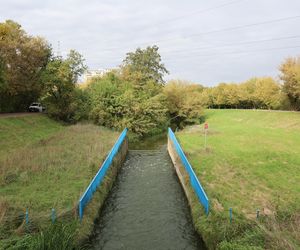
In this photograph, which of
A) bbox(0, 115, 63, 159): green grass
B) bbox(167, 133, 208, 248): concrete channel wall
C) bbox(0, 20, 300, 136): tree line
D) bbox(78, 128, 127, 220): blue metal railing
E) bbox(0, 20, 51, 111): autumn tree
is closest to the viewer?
bbox(78, 128, 127, 220): blue metal railing

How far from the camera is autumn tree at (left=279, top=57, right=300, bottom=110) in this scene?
4444cm

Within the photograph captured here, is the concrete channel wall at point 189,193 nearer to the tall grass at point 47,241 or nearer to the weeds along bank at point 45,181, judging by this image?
the weeds along bank at point 45,181

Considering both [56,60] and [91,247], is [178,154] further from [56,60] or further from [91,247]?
[56,60]

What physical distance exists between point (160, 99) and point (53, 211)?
35.2 metres

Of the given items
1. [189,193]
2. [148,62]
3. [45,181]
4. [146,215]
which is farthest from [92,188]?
[148,62]

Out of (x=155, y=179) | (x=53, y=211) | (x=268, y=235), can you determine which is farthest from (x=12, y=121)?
(x=268, y=235)

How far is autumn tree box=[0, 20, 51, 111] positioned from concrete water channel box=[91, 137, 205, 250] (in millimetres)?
19818

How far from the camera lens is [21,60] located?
3631 centimetres

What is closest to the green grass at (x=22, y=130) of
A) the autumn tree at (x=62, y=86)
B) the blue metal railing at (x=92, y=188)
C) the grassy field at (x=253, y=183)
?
the autumn tree at (x=62, y=86)

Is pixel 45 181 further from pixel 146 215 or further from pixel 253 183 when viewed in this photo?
pixel 253 183

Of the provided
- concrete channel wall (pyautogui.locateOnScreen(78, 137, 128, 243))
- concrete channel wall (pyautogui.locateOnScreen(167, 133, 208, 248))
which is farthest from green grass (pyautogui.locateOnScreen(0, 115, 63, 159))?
concrete channel wall (pyautogui.locateOnScreen(167, 133, 208, 248))

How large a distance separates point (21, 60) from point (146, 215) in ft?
91.7

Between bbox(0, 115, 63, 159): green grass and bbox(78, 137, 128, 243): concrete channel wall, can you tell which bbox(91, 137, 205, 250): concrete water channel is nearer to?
bbox(78, 137, 128, 243): concrete channel wall

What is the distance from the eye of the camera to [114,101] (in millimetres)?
41031
